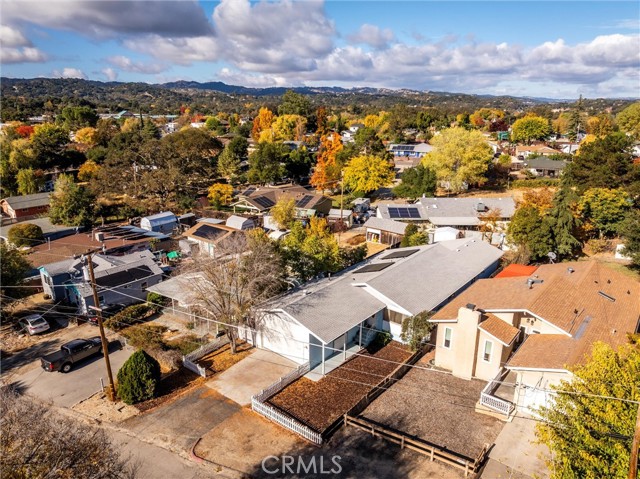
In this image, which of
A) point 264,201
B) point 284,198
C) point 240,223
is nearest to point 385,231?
point 284,198

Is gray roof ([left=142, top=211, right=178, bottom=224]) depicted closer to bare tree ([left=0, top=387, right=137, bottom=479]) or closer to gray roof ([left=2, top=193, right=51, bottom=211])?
gray roof ([left=2, top=193, right=51, bottom=211])

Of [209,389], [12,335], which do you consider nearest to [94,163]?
[12,335]

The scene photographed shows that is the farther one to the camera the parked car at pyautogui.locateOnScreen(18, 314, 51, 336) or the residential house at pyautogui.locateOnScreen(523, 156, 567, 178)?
the residential house at pyautogui.locateOnScreen(523, 156, 567, 178)

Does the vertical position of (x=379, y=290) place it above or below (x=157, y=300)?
above

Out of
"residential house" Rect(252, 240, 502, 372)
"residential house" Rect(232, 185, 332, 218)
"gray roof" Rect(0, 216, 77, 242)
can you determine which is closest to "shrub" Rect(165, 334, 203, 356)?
"residential house" Rect(252, 240, 502, 372)
